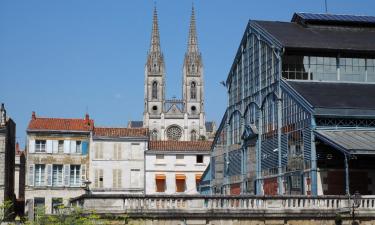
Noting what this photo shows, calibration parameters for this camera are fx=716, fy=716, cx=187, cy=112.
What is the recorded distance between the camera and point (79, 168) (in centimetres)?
6875

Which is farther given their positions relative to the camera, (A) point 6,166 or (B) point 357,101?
(A) point 6,166

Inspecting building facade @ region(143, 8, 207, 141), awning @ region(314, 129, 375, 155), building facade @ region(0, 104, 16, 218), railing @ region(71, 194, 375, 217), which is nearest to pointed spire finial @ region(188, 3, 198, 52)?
building facade @ region(143, 8, 207, 141)

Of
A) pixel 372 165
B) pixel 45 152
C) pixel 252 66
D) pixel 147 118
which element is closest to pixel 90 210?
pixel 372 165

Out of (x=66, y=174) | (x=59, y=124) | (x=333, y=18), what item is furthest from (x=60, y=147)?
(x=333, y=18)

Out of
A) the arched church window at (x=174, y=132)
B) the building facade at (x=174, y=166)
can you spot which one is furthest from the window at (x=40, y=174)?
the arched church window at (x=174, y=132)

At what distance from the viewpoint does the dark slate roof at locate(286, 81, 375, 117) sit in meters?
38.5

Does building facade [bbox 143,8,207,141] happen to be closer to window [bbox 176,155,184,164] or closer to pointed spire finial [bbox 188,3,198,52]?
pointed spire finial [bbox 188,3,198,52]

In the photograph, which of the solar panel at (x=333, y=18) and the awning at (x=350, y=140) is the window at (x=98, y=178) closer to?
the solar panel at (x=333, y=18)

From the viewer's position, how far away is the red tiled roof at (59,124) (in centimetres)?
6875

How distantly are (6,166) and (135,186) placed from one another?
16.6 meters

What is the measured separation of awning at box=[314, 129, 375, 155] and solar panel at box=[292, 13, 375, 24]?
14564mm

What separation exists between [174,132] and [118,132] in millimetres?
92122

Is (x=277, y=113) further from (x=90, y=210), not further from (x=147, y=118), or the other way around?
(x=147, y=118)

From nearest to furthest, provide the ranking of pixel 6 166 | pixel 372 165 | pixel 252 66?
pixel 372 165
pixel 252 66
pixel 6 166
